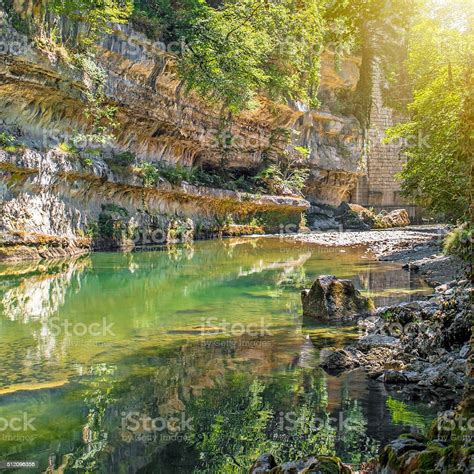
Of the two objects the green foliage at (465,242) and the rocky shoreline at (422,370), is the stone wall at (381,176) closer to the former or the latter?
the rocky shoreline at (422,370)

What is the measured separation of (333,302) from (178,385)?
493 cm

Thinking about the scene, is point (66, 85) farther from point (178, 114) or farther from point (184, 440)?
point (184, 440)

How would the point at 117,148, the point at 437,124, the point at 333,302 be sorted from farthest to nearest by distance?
the point at 117,148
the point at 437,124
the point at 333,302

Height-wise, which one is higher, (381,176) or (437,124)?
(381,176)

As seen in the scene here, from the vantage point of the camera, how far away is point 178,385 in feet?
22.1

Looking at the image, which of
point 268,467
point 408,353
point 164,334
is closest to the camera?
point 268,467

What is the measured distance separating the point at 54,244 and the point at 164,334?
14.0 metres

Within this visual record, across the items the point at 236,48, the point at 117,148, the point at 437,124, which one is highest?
the point at 236,48

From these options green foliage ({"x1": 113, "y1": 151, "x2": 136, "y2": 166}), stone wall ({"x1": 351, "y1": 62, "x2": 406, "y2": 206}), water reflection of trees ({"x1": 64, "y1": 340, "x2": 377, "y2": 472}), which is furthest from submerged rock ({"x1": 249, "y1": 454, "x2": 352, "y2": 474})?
stone wall ({"x1": 351, "y1": 62, "x2": 406, "y2": 206})

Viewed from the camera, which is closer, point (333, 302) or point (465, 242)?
point (465, 242)

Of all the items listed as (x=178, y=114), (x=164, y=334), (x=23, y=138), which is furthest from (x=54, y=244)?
(x=164, y=334)

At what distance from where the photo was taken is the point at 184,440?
5117mm

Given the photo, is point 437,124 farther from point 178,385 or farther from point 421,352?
point 178,385

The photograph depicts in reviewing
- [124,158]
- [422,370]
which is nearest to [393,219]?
[124,158]
